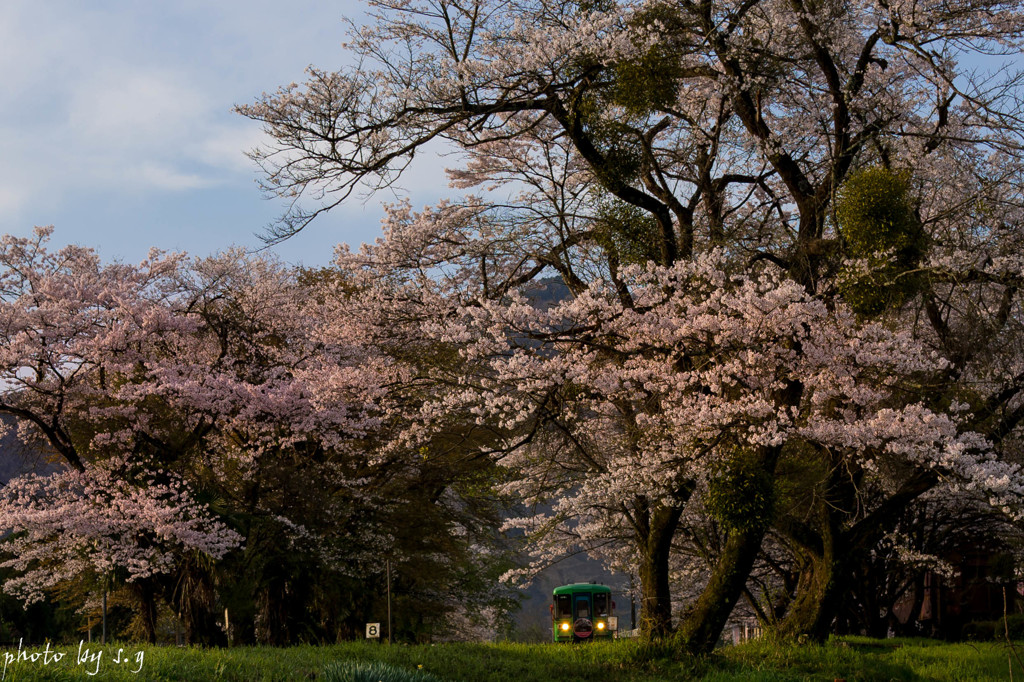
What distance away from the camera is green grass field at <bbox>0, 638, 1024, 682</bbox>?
8328mm

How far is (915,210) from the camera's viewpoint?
10727mm

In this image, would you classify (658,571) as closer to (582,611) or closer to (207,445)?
(207,445)

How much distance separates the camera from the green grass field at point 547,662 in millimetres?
8328

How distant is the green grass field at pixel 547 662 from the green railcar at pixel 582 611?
13.4 m

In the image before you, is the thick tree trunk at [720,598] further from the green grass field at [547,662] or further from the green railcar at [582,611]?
the green railcar at [582,611]

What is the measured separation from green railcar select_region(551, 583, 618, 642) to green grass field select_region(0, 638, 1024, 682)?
44.0 feet

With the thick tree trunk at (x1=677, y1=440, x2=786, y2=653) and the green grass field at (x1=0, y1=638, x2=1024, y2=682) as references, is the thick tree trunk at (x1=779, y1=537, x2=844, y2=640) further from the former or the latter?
the thick tree trunk at (x1=677, y1=440, x2=786, y2=653)

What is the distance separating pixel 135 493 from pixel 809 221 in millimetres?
13940

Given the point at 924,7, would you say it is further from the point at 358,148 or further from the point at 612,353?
the point at 358,148

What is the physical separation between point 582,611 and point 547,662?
1642 centimetres

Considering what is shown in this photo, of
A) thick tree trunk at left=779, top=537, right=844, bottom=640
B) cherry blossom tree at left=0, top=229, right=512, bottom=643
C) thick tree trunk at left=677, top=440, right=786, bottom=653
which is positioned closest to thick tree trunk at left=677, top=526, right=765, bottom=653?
thick tree trunk at left=677, top=440, right=786, bottom=653

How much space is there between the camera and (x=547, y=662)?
12195mm

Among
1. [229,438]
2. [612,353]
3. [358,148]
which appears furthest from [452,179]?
[229,438]

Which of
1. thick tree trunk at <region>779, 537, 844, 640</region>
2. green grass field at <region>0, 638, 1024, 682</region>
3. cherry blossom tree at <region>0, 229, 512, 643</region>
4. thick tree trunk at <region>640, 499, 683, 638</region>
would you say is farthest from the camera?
cherry blossom tree at <region>0, 229, 512, 643</region>
